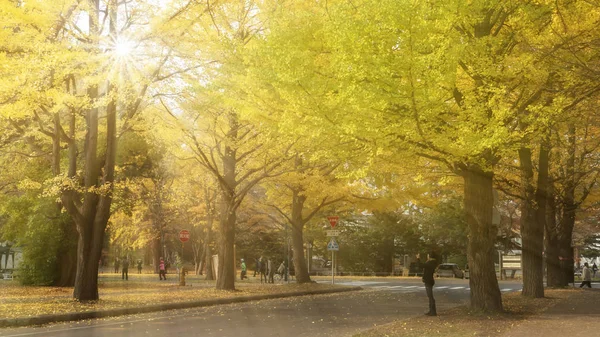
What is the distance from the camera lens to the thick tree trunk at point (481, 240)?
15.7 meters

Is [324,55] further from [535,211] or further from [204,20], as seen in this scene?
[535,211]

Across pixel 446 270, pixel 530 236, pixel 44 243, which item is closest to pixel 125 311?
pixel 530 236

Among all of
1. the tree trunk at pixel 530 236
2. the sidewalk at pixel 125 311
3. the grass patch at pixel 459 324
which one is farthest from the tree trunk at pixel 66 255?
the grass patch at pixel 459 324

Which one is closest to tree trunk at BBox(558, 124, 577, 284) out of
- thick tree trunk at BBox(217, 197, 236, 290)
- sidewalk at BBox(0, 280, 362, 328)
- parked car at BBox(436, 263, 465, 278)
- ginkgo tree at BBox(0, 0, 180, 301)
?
sidewalk at BBox(0, 280, 362, 328)

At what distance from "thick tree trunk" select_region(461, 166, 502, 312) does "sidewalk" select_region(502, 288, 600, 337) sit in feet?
3.91

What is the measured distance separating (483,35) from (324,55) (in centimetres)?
366

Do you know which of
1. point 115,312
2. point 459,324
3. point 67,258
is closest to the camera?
point 459,324

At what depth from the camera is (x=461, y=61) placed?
44.3 ft

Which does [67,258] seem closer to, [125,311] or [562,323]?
[125,311]

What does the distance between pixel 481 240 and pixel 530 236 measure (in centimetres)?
722

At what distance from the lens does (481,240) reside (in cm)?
1583

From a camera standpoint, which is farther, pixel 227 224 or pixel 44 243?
pixel 44 243

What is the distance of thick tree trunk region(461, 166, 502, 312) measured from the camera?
15.7 m

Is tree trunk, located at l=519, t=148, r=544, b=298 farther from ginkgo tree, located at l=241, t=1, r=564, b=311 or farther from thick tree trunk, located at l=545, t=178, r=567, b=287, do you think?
thick tree trunk, located at l=545, t=178, r=567, b=287
